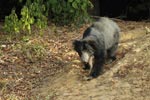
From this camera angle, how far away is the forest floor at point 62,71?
6.90 m

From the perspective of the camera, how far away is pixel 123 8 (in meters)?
13.5

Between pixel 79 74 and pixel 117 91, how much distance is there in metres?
1.06

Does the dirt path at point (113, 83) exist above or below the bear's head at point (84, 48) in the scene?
below

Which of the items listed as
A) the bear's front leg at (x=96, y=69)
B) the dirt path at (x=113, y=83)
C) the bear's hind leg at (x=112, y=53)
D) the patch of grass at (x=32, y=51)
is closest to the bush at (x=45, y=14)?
the patch of grass at (x=32, y=51)

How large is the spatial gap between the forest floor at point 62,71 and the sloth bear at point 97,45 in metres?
0.18

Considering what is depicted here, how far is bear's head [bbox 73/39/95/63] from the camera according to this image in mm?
7100

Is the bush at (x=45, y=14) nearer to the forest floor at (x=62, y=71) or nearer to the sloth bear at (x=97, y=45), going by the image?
the forest floor at (x=62, y=71)

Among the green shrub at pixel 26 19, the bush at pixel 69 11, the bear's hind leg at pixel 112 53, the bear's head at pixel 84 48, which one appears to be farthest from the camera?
the bush at pixel 69 11

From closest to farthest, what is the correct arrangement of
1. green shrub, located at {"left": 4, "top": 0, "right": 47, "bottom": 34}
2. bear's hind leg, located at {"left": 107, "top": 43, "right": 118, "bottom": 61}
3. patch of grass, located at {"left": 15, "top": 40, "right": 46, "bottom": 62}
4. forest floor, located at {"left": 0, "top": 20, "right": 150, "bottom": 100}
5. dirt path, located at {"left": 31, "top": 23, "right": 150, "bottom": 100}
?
dirt path, located at {"left": 31, "top": 23, "right": 150, "bottom": 100}
forest floor, located at {"left": 0, "top": 20, "right": 150, "bottom": 100}
bear's hind leg, located at {"left": 107, "top": 43, "right": 118, "bottom": 61}
patch of grass, located at {"left": 15, "top": 40, "right": 46, "bottom": 62}
green shrub, located at {"left": 4, "top": 0, "right": 47, "bottom": 34}

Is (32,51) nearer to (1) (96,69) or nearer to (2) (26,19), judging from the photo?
(2) (26,19)

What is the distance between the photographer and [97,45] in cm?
739

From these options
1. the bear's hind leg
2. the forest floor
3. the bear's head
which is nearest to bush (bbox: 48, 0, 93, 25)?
the forest floor

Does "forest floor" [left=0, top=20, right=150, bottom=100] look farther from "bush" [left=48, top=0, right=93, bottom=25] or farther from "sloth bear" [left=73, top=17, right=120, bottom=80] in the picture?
"bush" [left=48, top=0, right=93, bottom=25]

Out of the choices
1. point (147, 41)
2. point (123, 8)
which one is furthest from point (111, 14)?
point (147, 41)
